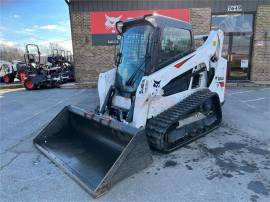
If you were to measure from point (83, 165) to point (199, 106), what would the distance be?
99.7 inches

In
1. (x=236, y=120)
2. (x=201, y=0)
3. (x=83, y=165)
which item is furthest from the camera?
(x=201, y=0)

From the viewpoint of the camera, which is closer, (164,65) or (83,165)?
(83,165)

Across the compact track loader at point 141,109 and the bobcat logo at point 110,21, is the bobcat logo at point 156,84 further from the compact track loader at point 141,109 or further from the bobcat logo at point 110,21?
the bobcat logo at point 110,21

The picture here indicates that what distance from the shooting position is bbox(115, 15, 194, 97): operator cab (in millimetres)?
4082

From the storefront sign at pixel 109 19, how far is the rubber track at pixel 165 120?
26.2ft

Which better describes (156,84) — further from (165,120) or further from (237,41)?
(237,41)

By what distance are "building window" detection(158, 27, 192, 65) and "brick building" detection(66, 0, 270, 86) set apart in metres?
7.06

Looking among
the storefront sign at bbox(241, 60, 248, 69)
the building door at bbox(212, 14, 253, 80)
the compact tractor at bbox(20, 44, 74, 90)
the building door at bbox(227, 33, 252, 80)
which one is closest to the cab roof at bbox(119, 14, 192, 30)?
the building door at bbox(212, 14, 253, 80)

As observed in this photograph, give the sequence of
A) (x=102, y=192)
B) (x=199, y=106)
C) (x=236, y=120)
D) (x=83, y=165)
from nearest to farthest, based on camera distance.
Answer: (x=102, y=192), (x=83, y=165), (x=199, y=106), (x=236, y=120)

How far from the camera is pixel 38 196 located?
2.82 metres

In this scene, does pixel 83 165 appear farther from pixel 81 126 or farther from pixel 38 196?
pixel 81 126

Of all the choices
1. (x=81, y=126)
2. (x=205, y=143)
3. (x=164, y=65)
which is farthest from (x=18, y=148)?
(x=205, y=143)

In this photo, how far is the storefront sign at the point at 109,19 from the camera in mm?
11188

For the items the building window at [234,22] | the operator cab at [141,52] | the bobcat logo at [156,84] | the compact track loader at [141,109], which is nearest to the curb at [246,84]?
the building window at [234,22]
